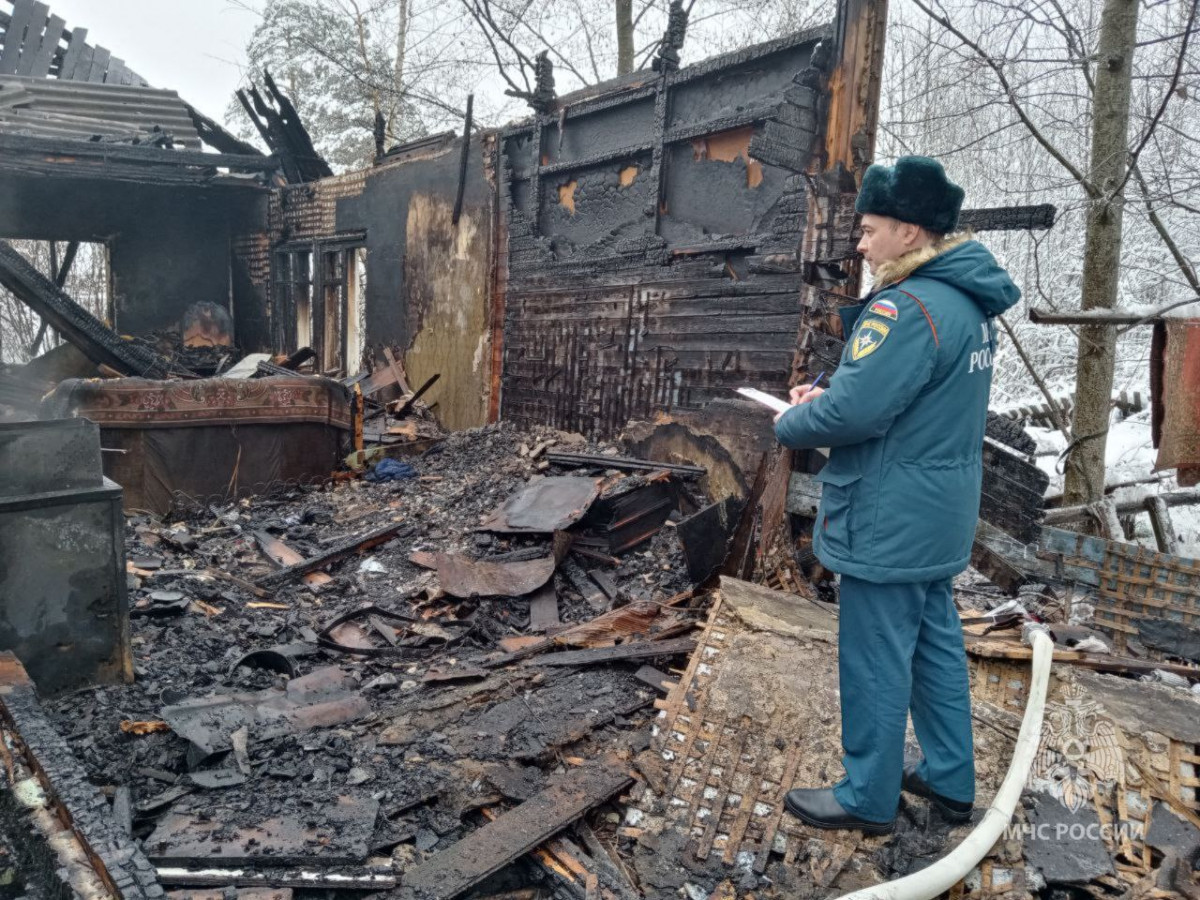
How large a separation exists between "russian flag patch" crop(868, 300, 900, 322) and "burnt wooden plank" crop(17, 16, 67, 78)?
55.9ft

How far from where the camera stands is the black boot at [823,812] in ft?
8.23

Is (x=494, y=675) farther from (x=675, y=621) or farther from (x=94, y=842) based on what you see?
(x=94, y=842)

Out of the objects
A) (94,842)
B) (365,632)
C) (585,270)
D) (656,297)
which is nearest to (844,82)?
(656,297)

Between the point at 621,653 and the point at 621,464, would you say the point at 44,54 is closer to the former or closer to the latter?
the point at 621,464

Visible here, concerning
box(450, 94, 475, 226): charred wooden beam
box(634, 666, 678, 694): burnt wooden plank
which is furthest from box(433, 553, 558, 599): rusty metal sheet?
box(450, 94, 475, 226): charred wooden beam

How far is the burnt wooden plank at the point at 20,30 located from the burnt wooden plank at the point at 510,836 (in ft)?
57.3

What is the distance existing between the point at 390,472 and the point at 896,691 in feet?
21.6

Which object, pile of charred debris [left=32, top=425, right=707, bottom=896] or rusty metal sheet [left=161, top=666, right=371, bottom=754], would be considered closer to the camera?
pile of charred debris [left=32, top=425, right=707, bottom=896]

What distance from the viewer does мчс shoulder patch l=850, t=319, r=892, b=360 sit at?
232 centimetres

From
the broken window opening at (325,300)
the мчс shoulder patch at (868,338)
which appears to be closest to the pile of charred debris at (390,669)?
the мчс shoulder patch at (868,338)

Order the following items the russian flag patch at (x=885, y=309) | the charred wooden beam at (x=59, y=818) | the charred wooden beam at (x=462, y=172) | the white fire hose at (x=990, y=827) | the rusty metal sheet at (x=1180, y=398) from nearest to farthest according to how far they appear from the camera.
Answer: the charred wooden beam at (x=59, y=818) < the white fire hose at (x=990, y=827) < the russian flag patch at (x=885, y=309) < the rusty metal sheet at (x=1180, y=398) < the charred wooden beam at (x=462, y=172)

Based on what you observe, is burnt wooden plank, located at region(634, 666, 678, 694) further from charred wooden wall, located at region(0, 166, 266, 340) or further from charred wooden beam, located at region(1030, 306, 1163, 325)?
charred wooden wall, located at region(0, 166, 266, 340)

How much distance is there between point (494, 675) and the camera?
12.9 feet

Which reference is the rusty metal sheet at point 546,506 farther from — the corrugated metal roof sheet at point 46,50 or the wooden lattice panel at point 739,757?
the corrugated metal roof sheet at point 46,50
